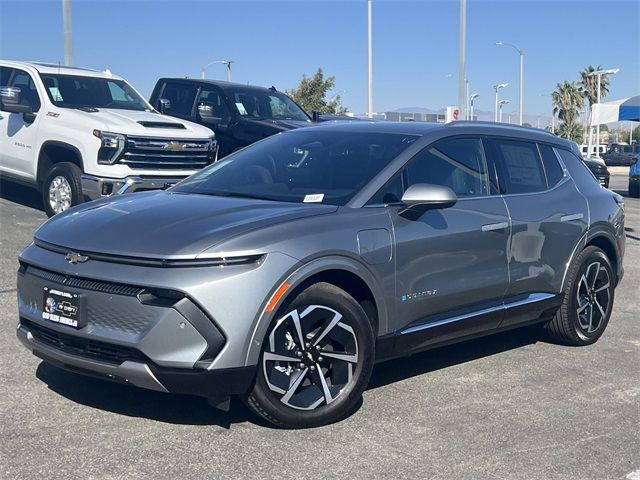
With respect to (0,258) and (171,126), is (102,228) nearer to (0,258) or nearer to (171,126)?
(0,258)

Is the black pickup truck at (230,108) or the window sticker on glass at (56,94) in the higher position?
the window sticker on glass at (56,94)

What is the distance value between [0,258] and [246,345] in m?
5.27

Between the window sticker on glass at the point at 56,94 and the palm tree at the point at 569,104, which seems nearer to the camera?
the window sticker on glass at the point at 56,94

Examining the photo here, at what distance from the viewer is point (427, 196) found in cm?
483

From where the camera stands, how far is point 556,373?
18.8ft

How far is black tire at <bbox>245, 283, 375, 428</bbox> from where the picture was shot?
423cm

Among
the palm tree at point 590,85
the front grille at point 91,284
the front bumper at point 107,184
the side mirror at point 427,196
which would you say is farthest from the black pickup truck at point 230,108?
the palm tree at point 590,85

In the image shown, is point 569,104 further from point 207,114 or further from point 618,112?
point 207,114

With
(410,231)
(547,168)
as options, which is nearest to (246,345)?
(410,231)

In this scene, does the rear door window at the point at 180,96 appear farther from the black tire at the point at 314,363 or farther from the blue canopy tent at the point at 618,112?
the blue canopy tent at the point at 618,112

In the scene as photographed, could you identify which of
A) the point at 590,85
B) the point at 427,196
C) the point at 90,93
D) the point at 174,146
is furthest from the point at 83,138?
the point at 590,85

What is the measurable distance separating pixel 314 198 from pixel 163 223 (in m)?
0.98

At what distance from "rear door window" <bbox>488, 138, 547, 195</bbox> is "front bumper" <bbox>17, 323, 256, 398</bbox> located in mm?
2593

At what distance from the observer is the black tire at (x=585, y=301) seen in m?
6.29
